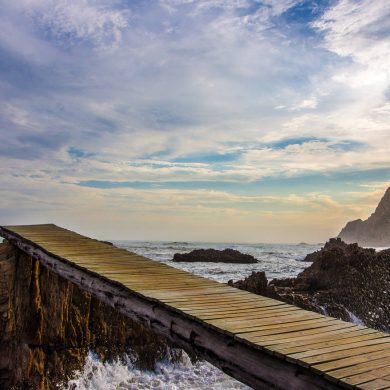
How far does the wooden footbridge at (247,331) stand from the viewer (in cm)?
292

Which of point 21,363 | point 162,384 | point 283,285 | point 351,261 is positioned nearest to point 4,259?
point 21,363

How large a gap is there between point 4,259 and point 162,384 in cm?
415

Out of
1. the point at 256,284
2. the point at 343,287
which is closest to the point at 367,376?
the point at 256,284

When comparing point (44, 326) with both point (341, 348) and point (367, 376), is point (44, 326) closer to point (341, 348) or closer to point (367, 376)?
point (341, 348)

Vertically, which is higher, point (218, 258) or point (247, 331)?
point (247, 331)

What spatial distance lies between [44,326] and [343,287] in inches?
379

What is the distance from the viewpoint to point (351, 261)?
1516 cm

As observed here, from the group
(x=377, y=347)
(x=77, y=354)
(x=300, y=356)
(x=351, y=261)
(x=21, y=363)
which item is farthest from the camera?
(x=351, y=261)

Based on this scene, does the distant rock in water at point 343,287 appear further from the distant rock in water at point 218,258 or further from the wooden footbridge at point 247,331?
the distant rock in water at point 218,258

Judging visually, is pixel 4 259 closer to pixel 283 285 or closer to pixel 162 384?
pixel 162 384

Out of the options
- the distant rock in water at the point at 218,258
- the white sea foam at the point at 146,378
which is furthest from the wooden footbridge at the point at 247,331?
the distant rock in water at the point at 218,258

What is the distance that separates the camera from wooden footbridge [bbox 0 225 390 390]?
2.92 metres

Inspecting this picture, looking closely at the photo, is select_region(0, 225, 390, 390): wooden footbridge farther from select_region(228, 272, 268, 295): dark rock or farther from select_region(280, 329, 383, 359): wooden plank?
select_region(228, 272, 268, 295): dark rock

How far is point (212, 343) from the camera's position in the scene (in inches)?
144
